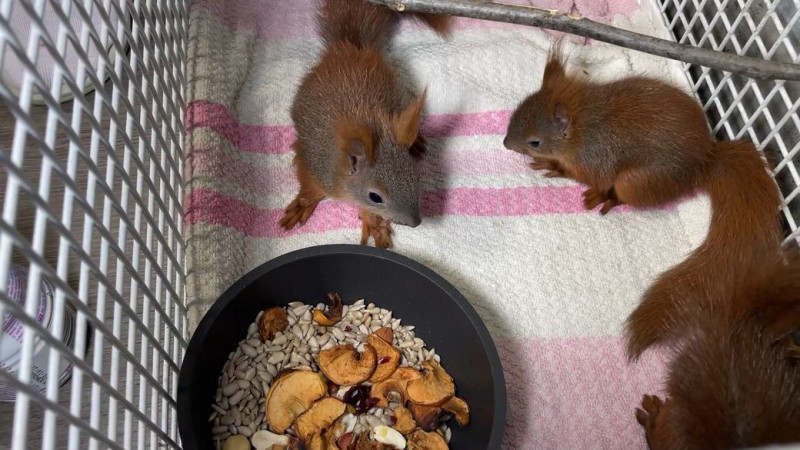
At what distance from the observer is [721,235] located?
46.1 inches

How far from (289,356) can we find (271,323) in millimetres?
69

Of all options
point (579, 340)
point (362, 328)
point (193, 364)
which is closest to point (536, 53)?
point (579, 340)

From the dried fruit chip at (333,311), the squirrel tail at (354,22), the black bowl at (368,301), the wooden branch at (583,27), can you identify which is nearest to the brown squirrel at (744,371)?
the black bowl at (368,301)

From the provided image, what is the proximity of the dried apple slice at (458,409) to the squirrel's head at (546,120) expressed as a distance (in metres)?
0.59

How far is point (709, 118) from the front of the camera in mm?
1392

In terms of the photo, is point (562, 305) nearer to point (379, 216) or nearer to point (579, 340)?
point (579, 340)

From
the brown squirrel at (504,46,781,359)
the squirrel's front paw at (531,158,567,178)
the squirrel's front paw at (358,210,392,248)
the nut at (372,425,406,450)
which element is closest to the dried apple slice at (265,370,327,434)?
the nut at (372,425,406,450)

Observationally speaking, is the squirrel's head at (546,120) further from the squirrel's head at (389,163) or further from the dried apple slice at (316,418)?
the dried apple slice at (316,418)

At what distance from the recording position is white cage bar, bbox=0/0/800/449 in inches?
22.1

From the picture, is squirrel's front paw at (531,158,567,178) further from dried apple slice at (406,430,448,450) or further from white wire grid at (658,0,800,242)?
dried apple slice at (406,430,448,450)

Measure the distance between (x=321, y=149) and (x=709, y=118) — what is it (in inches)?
34.5

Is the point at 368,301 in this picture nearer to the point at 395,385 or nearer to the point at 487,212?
the point at 395,385

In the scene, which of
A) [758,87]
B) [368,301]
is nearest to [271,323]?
[368,301]

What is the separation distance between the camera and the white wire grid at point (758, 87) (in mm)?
1122
